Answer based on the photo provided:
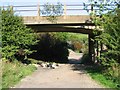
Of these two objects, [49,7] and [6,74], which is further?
[49,7]

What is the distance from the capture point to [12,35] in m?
22.8

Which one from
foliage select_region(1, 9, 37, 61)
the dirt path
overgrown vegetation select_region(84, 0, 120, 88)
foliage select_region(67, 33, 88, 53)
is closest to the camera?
the dirt path

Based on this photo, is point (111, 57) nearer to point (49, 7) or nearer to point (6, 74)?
point (6, 74)

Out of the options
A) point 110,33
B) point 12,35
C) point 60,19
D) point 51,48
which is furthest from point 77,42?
point 110,33

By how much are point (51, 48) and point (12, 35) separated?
1254cm

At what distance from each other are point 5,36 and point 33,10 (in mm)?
3677

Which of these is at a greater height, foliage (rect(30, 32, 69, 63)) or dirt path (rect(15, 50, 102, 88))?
dirt path (rect(15, 50, 102, 88))

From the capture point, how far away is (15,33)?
22.8 metres

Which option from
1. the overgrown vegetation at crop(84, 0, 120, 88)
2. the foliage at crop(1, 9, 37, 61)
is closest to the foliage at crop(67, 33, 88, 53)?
the foliage at crop(1, 9, 37, 61)

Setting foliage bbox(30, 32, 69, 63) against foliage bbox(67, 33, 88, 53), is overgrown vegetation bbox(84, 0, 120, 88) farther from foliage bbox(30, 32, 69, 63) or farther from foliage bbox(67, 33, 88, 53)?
foliage bbox(67, 33, 88, 53)

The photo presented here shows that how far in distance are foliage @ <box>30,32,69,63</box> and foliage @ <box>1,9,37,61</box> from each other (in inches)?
440

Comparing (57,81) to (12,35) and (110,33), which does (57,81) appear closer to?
(110,33)

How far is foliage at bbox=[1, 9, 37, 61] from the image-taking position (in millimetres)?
22516

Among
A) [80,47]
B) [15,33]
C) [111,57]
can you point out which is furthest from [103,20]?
[80,47]
